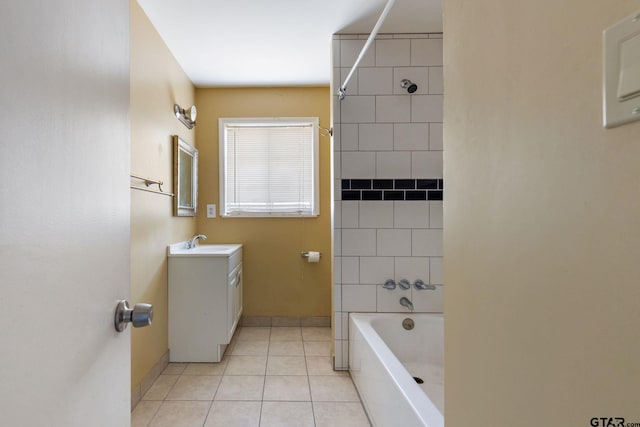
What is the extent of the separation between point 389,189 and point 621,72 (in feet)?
6.52

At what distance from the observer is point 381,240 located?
2.32 meters

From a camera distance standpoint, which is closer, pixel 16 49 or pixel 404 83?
pixel 16 49

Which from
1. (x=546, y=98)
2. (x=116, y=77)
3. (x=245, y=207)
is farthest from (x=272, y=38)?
(x=546, y=98)

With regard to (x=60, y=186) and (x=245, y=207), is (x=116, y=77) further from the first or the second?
(x=245, y=207)

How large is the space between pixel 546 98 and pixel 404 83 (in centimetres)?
195

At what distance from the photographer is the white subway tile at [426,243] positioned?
2303 millimetres

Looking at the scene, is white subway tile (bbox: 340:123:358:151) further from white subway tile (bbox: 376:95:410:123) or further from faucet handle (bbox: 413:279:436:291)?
faucet handle (bbox: 413:279:436:291)

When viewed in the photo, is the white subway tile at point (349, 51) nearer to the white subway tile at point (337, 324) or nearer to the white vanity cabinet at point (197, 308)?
the white vanity cabinet at point (197, 308)

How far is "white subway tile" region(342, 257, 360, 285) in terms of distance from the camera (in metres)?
2.30

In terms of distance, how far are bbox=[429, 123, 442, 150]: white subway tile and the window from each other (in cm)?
129

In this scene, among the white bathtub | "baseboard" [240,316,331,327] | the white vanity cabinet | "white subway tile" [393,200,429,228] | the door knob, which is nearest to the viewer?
the door knob

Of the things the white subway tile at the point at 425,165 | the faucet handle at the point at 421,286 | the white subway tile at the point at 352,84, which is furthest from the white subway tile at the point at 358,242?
the white subway tile at the point at 352,84

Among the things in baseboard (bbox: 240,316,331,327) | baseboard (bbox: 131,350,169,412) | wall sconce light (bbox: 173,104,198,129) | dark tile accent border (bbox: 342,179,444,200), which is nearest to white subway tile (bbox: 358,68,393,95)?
dark tile accent border (bbox: 342,179,444,200)

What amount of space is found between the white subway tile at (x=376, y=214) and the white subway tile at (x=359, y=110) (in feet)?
2.04
